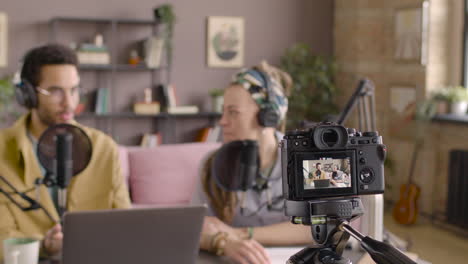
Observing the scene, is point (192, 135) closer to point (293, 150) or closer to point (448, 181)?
point (448, 181)

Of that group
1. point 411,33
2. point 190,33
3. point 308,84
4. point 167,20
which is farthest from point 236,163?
point 308,84

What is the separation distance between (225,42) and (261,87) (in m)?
3.65

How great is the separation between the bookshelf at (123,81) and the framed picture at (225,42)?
478 mm

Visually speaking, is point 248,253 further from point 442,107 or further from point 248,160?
point 442,107

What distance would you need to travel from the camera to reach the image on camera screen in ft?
3.13

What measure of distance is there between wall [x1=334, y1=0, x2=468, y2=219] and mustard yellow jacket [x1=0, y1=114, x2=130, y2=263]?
11.1 ft

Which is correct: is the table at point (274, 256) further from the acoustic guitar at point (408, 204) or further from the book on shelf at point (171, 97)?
the book on shelf at point (171, 97)

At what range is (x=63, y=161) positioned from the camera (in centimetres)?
149

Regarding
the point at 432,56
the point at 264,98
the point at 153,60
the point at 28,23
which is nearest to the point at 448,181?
the point at 432,56

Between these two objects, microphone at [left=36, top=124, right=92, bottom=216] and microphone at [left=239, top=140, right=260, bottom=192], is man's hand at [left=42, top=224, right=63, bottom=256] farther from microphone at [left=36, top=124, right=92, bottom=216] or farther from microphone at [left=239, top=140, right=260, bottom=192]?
microphone at [left=239, top=140, right=260, bottom=192]

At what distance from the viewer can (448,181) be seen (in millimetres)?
4836

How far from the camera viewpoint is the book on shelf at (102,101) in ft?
17.2

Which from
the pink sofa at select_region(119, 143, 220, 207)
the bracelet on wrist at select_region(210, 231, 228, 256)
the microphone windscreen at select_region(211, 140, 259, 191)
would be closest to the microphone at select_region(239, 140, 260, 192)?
the microphone windscreen at select_region(211, 140, 259, 191)

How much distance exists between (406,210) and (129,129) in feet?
8.29
